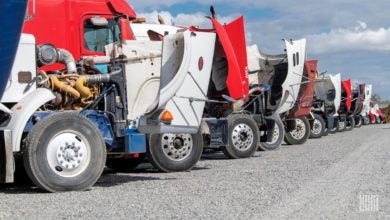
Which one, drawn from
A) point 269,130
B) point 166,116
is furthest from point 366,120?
point 166,116

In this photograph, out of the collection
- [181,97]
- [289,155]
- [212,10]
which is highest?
[212,10]

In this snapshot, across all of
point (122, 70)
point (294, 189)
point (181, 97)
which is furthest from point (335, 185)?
point (122, 70)

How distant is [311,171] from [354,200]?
3165 millimetres

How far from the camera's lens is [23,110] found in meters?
8.16

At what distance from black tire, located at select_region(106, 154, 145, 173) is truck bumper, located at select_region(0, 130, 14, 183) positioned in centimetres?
406

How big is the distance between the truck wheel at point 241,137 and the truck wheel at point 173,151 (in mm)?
2298

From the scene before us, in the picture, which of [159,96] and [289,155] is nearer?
[159,96]

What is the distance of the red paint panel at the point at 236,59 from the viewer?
11.6 m

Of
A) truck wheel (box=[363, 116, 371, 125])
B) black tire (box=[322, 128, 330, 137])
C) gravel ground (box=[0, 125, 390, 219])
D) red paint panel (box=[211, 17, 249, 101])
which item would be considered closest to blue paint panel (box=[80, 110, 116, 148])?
gravel ground (box=[0, 125, 390, 219])

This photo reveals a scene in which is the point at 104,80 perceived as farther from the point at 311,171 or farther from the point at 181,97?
the point at 311,171

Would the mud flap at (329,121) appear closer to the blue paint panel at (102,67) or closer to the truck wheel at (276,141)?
the truck wheel at (276,141)

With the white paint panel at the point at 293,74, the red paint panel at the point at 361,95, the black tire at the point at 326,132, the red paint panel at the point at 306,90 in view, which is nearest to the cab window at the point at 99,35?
the white paint panel at the point at 293,74

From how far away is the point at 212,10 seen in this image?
11562 millimetres

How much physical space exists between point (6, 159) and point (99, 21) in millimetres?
4044
